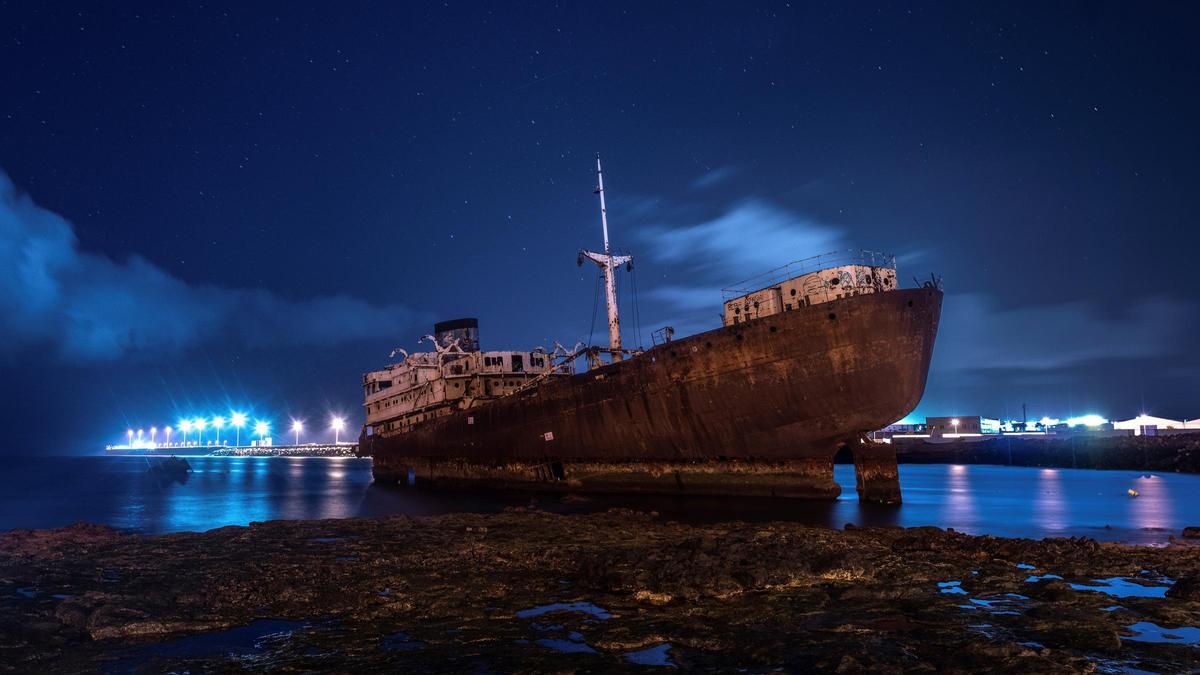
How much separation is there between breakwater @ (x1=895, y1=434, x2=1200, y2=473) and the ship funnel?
143 feet

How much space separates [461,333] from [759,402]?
1076 inches

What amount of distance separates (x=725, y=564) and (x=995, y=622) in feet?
10.7

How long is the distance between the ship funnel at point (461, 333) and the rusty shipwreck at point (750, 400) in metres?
13.4

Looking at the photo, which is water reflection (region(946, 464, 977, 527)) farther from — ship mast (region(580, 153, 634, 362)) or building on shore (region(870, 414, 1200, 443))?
building on shore (region(870, 414, 1200, 443))

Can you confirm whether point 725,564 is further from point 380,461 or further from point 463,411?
point 380,461

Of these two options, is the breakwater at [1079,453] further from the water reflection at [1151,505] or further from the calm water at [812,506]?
the water reflection at [1151,505]

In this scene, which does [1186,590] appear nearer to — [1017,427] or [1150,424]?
A: [1150,424]

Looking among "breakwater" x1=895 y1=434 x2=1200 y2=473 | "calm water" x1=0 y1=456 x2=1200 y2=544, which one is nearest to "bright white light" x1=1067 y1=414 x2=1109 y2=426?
"breakwater" x1=895 y1=434 x2=1200 y2=473

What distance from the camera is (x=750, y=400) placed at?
905 inches

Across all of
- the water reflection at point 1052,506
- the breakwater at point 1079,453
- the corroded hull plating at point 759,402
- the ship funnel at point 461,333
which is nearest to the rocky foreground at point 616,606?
the water reflection at point 1052,506

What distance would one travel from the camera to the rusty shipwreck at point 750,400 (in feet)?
71.1

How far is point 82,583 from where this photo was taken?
33.4 ft

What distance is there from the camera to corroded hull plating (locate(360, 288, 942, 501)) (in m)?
21.6

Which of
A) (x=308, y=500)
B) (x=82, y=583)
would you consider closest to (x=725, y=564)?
(x=82, y=583)
